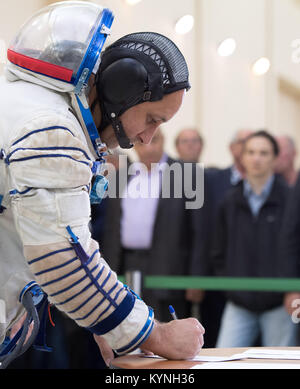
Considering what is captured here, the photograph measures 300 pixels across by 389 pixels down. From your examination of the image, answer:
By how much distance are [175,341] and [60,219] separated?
39 cm

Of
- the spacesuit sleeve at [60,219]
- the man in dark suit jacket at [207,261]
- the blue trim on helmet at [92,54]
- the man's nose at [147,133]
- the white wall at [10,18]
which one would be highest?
the white wall at [10,18]

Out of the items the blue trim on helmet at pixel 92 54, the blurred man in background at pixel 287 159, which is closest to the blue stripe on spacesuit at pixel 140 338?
the blue trim on helmet at pixel 92 54

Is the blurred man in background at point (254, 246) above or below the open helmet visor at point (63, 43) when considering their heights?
below

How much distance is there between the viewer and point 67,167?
141 cm

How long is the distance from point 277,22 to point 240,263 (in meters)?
3.85

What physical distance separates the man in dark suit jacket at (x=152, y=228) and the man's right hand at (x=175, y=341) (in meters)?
2.27

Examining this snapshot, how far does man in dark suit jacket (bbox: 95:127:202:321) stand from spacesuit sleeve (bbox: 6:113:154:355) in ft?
7.81

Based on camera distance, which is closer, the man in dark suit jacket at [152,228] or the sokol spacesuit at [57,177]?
the sokol spacesuit at [57,177]

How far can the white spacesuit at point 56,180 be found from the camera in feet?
4.62

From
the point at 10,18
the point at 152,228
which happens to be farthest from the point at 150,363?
the point at 152,228

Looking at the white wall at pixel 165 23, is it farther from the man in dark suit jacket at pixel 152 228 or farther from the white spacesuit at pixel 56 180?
the white spacesuit at pixel 56 180

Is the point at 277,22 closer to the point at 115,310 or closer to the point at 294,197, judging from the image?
the point at 294,197
